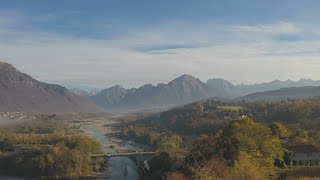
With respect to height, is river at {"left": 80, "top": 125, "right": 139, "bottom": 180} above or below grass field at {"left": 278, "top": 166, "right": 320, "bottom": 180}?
below

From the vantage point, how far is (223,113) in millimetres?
191500

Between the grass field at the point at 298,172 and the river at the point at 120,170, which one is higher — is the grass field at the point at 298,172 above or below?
above

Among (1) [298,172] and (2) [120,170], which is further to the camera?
(2) [120,170]

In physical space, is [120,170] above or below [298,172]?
below

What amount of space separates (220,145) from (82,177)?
51734mm

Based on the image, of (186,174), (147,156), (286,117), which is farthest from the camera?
(286,117)

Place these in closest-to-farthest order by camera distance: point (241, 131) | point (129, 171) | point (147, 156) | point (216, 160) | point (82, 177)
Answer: point (216, 160) → point (241, 131) → point (82, 177) → point (129, 171) → point (147, 156)

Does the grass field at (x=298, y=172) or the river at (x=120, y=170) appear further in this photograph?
the river at (x=120, y=170)

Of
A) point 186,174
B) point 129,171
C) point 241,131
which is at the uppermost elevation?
point 241,131

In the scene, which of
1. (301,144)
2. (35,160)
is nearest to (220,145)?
(301,144)

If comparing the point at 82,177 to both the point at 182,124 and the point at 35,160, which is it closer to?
the point at 35,160

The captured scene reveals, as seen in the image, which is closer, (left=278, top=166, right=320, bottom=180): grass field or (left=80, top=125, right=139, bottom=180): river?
(left=278, top=166, right=320, bottom=180): grass field

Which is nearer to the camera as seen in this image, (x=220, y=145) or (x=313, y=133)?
(x=220, y=145)

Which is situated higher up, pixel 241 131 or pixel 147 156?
pixel 241 131
